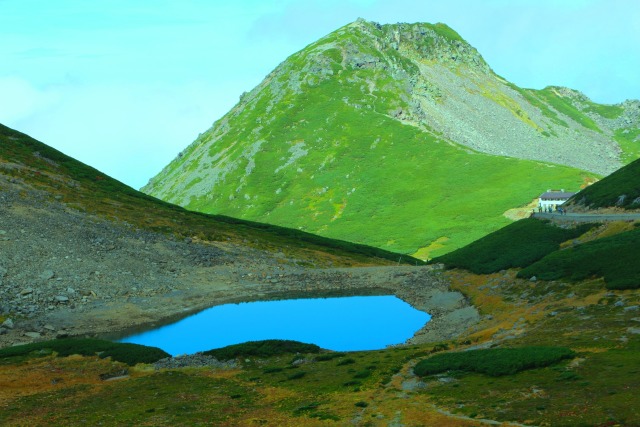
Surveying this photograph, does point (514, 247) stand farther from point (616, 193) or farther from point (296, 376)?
point (296, 376)

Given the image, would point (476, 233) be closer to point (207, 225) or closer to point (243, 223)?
point (243, 223)

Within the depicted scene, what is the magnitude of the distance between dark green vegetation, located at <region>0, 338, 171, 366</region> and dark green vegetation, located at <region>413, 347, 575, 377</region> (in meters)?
27.4

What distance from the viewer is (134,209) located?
13612 cm

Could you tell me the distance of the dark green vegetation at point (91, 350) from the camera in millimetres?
61875

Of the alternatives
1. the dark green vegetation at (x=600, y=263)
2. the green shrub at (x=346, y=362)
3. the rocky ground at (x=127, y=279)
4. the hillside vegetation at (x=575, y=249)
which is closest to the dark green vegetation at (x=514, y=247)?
the hillside vegetation at (x=575, y=249)

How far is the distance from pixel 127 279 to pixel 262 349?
41.0 metres

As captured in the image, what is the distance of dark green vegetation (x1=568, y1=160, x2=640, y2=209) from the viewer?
310 feet

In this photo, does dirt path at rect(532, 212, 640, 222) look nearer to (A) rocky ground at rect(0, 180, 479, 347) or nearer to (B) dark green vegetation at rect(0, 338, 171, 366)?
(A) rocky ground at rect(0, 180, 479, 347)

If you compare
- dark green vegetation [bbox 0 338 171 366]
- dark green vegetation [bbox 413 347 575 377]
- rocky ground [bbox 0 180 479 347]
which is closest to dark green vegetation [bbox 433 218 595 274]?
rocky ground [bbox 0 180 479 347]

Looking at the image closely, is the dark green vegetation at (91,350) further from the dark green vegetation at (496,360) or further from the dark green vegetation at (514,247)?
A: the dark green vegetation at (514,247)

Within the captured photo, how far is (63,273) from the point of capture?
303ft

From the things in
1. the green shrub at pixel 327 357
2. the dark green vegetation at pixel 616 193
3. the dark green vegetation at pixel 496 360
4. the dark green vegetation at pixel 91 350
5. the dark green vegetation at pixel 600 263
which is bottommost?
the dark green vegetation at pixel 91 350

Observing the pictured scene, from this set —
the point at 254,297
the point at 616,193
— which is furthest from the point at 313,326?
the point at 616,193

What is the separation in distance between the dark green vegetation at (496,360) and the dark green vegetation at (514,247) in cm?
3807
